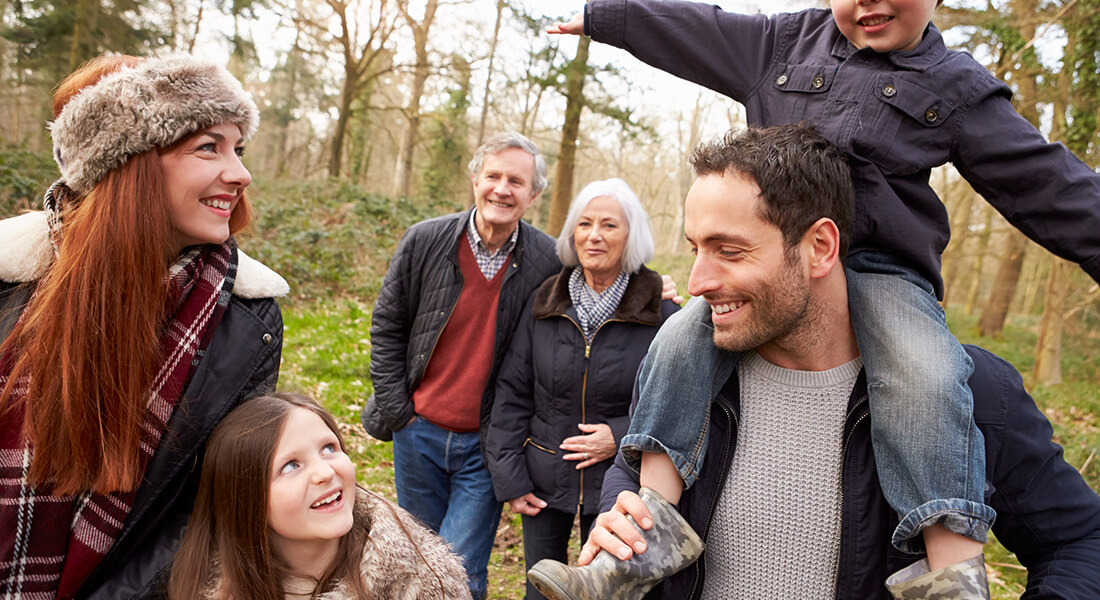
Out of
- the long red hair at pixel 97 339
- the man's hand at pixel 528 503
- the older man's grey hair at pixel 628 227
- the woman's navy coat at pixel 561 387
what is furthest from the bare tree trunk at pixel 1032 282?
the long red hair at pixel 97 339

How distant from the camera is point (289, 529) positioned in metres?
2.12

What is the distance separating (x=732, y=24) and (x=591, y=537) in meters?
1.70

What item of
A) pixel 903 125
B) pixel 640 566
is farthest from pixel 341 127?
pixel 640 566

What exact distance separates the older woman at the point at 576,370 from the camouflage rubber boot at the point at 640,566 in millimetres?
1304

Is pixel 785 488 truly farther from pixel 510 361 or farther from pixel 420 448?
pixel 420 448

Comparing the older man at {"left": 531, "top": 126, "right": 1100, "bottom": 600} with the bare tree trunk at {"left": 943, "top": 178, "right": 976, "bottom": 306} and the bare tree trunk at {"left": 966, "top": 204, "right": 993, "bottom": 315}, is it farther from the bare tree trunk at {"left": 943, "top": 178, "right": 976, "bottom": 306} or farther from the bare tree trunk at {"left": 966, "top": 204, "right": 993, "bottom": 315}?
the bare tree trunk at {"left": 966, "top": 204, "right": 993, "bottom": 315}

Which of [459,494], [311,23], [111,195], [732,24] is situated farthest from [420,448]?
[311,23]

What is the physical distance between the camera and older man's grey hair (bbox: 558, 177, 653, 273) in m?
3.50

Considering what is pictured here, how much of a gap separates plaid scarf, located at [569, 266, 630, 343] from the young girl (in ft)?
4.54

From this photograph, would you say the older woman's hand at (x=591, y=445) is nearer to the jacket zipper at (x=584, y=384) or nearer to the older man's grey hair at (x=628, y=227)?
the jacket zipper at (x=584, y=384)

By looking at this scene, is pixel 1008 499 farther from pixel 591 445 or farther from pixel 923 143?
pixel 591 445

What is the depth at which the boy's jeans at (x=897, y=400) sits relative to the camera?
1696mm

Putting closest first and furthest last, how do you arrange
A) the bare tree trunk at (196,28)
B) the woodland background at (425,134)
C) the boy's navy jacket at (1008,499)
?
1. the boy's navy jacket at (1008,499)
2. the woodland background at (425,134)
3. the bare tree trunk at (196,28)

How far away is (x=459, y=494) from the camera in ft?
12.3
